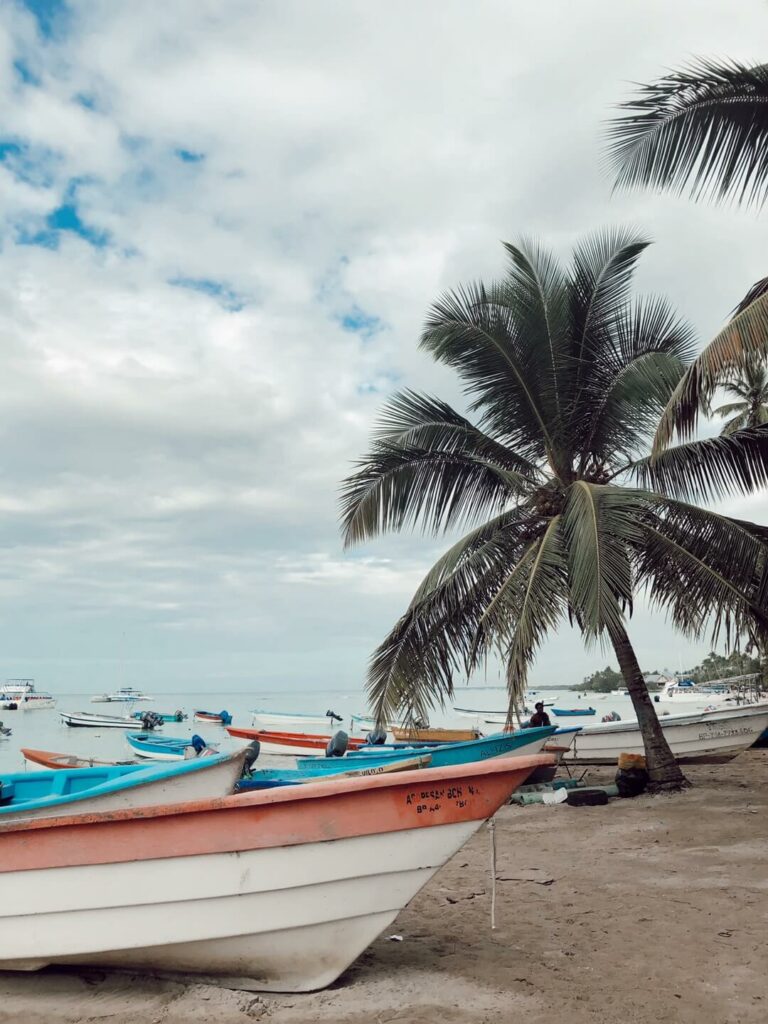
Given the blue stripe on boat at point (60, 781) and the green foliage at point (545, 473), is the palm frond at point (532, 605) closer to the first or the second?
the green foliage at point (545, 473)

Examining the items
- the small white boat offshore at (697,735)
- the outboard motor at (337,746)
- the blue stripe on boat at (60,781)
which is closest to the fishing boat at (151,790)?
the blue stripe on boat at (60,781)

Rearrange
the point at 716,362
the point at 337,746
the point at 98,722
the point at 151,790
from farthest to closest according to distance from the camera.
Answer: the point at 98,722, the point at 337,746, the point at 716,362, the point at 151,790

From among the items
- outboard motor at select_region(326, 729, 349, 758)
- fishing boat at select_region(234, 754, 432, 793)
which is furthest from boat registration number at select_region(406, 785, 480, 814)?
outboard motor at select_region(326, 729, 349, 758)

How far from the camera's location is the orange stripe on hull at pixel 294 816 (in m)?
4.60

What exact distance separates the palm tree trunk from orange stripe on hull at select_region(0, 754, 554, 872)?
7632 millimetres

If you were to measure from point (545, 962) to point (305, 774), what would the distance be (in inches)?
234

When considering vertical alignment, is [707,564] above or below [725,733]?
above

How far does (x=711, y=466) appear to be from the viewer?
1115 centimetres

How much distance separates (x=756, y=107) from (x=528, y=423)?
17.8 feet

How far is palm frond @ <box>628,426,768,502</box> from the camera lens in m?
10.8

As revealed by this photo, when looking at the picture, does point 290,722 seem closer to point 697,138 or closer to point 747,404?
point 747,404

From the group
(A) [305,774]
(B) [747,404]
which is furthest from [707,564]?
(B) [747,404]

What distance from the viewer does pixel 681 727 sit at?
15719mm

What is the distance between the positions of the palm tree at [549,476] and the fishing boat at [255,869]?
5.70 m
